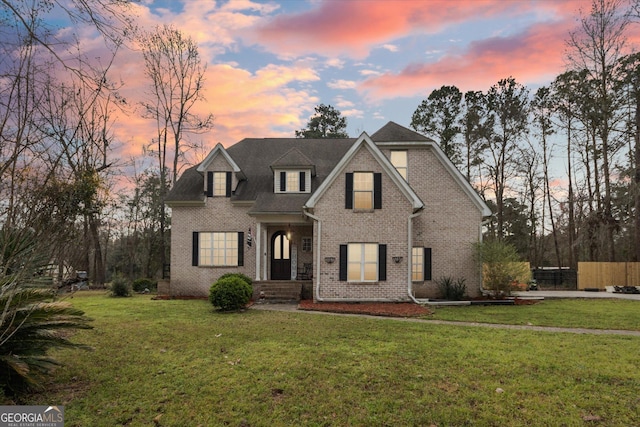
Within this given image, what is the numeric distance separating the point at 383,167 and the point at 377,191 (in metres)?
1.02

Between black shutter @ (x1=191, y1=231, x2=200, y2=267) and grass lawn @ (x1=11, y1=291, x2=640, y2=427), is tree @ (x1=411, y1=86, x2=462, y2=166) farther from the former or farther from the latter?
grass lawn @ (x1=11, y1=291, x2=640, y2=427)

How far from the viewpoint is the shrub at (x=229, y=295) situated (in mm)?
12602

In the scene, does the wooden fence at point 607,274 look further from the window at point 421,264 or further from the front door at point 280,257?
the front door at point 280,257

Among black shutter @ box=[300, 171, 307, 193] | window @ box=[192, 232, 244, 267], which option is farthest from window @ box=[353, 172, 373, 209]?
window @ box=[192, 232, 244, 267]

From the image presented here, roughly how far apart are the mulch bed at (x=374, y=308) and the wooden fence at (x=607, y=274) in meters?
16.5

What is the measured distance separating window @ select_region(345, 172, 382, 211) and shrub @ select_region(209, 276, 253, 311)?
5334 mm

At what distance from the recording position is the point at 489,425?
14.6 ft

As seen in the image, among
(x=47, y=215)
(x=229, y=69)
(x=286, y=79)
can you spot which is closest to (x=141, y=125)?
(x=229, y=69)

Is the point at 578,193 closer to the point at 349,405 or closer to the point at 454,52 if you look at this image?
the point at 454,52

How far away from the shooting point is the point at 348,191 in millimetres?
15094

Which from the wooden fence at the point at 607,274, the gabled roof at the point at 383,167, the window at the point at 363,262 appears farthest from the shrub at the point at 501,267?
the wooden fence at the point at 607,274

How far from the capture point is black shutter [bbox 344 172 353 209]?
49.4 feet

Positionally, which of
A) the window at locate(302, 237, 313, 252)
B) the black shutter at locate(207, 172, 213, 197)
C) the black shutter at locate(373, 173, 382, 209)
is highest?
the black shutter at locate(207, 172, 213, 197)

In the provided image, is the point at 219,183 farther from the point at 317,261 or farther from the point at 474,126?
the point at 474,126
